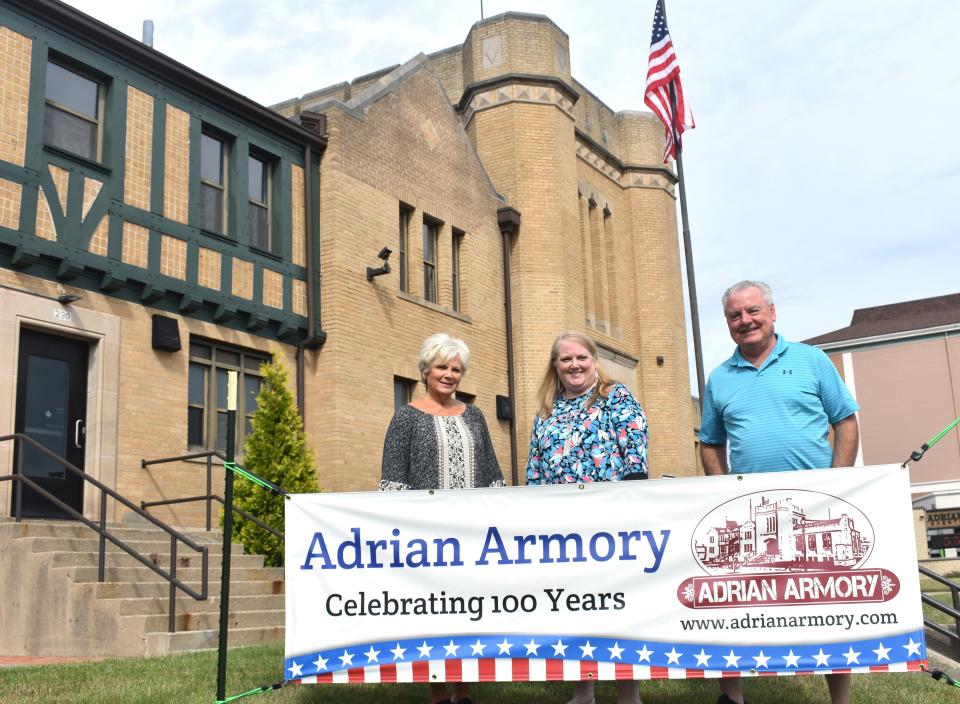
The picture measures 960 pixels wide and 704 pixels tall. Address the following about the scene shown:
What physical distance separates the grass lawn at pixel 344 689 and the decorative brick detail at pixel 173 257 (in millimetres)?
6473

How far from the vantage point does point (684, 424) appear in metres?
23.7

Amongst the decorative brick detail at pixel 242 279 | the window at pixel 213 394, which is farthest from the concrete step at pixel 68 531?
the decorative brick detail at pixel 242 279

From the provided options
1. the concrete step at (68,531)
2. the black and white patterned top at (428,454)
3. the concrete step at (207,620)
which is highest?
the black and white patterned top at (428,454)

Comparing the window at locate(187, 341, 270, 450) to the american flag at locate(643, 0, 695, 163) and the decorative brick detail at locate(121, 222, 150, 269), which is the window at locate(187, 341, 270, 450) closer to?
the decorative brick detail at locate(121, 222, 150, 269)

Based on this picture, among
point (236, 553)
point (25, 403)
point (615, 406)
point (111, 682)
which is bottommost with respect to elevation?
point (111, 682)

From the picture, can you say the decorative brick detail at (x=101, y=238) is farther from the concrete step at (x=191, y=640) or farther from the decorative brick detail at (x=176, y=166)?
the concrete step at (x=191, y=640)

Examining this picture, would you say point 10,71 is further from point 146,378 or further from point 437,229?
point 437,229

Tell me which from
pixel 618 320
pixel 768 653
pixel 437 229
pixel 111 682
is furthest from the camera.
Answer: pixel 618 320

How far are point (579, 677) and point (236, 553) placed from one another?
24.2 ft

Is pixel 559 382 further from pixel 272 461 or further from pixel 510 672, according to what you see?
pixel 272 461

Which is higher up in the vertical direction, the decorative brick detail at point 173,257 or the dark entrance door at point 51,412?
the decorative brick detail at point 173,257

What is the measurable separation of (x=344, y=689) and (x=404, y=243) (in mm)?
11361

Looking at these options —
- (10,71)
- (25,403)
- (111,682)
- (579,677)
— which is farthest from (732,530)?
(10,71)

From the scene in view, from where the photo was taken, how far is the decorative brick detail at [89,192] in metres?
11.3
